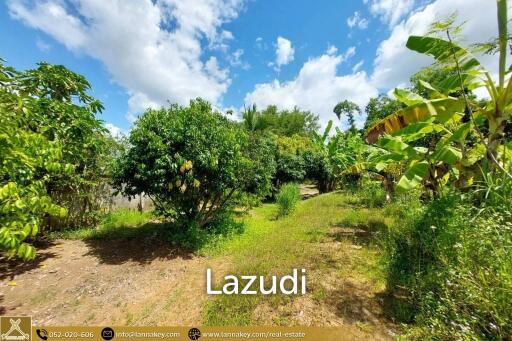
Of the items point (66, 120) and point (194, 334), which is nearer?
point (194, 334)

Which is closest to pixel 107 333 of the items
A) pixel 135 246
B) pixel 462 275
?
pixel 135 246

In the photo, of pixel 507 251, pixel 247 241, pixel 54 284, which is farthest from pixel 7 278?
pixel 507 251

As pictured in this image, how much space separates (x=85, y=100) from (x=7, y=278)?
400 centimetres

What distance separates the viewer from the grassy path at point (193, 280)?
11.5 ft

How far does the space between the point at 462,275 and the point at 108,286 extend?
5.27 meters

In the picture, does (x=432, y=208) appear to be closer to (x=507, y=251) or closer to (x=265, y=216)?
(x=507, y=251)

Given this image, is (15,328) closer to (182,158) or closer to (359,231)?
(182,158)

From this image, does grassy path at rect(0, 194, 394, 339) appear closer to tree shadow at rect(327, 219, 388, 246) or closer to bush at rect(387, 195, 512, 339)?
tree shadow at rect(327, 219, 388, 246)

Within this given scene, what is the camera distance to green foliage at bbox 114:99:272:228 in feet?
19.5

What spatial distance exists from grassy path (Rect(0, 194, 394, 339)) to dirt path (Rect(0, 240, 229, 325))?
0.05ft

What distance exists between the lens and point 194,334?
3.22 meters

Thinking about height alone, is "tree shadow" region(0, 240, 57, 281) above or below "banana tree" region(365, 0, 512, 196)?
below

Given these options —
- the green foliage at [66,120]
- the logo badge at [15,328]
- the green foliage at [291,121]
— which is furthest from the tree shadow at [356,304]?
the green foliage at [291,121]

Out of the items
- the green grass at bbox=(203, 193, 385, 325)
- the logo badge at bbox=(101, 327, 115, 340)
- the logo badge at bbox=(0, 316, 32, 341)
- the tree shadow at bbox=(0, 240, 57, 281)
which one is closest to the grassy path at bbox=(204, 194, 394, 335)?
the green grass at bbox=(203, 193, 385, 325)
